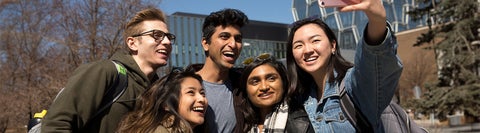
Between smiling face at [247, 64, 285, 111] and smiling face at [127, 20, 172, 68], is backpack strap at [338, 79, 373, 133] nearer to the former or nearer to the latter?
smiling face at [247, 64, 285, 111]

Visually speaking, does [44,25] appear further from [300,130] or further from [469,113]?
[469,113]

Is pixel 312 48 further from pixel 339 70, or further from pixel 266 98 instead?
pixel 266 98

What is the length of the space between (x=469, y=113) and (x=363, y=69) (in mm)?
21714

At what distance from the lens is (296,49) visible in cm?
306

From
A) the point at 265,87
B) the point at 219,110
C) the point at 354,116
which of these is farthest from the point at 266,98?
the point at 354,116

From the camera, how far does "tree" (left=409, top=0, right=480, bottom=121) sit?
21.6 m

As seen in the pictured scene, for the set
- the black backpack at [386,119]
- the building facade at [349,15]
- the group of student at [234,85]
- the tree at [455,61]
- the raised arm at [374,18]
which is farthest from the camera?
the building facade at [349,15]

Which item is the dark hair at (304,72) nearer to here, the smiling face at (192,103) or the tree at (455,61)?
the smiling face at (192,103)

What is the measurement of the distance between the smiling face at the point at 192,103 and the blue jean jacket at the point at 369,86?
0.96m

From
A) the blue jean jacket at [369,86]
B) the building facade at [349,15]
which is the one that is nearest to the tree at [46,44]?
the blue jean jacket at [369,86]

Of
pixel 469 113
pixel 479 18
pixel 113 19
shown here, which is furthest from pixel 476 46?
pixel 113 19

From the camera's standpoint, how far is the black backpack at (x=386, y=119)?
2.60 metres

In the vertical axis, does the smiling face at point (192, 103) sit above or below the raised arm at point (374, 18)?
below

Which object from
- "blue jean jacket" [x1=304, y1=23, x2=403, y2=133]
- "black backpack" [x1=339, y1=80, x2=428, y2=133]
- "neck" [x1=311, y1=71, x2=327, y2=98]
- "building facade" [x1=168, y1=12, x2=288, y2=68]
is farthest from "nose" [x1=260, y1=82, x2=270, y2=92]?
"building facade" [x1=168, y1=12, x2=288, y2=68]
